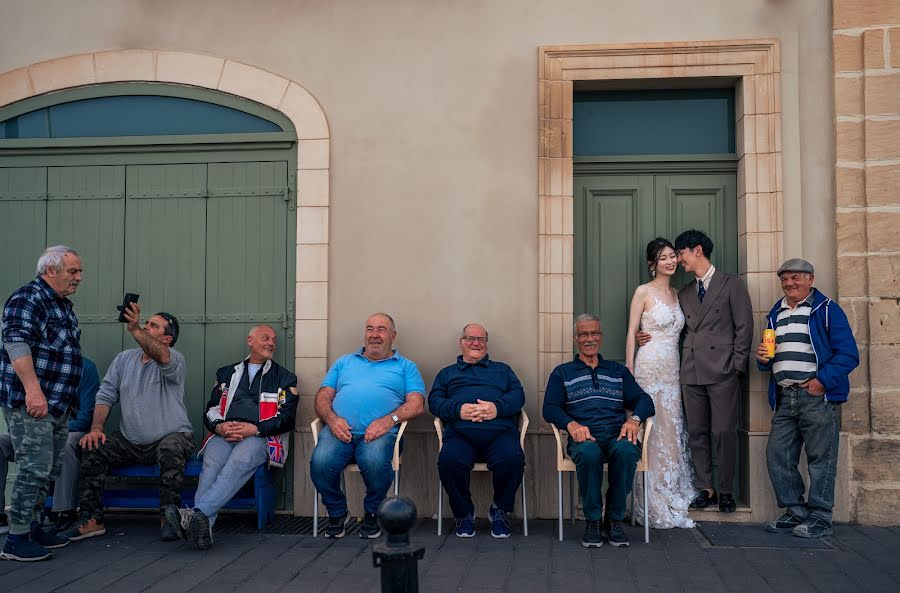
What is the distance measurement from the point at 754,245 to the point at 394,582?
13.7ft

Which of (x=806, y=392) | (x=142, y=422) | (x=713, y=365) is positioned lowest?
(x=142, y=422)

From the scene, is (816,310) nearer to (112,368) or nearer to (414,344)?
(414,344)

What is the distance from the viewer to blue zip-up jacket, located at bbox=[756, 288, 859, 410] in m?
5.52

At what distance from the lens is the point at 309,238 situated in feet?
21.3

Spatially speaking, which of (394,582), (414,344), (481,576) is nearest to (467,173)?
(414,344)

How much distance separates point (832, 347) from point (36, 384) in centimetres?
488

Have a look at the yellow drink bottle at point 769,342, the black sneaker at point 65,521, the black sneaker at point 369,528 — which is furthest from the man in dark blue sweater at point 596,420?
the black sneaker at point 65,521

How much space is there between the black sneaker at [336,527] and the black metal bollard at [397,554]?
2.81 meters

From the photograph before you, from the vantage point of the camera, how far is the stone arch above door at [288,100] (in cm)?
646

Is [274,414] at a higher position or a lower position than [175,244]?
lower

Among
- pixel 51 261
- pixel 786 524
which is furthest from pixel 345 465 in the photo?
pixel 786 524

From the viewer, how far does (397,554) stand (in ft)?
9.62

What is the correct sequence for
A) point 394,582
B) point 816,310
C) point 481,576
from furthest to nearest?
point 816,310 → point 481,576 → point 394,582

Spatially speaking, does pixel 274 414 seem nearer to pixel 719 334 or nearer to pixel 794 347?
pixel 719 334
